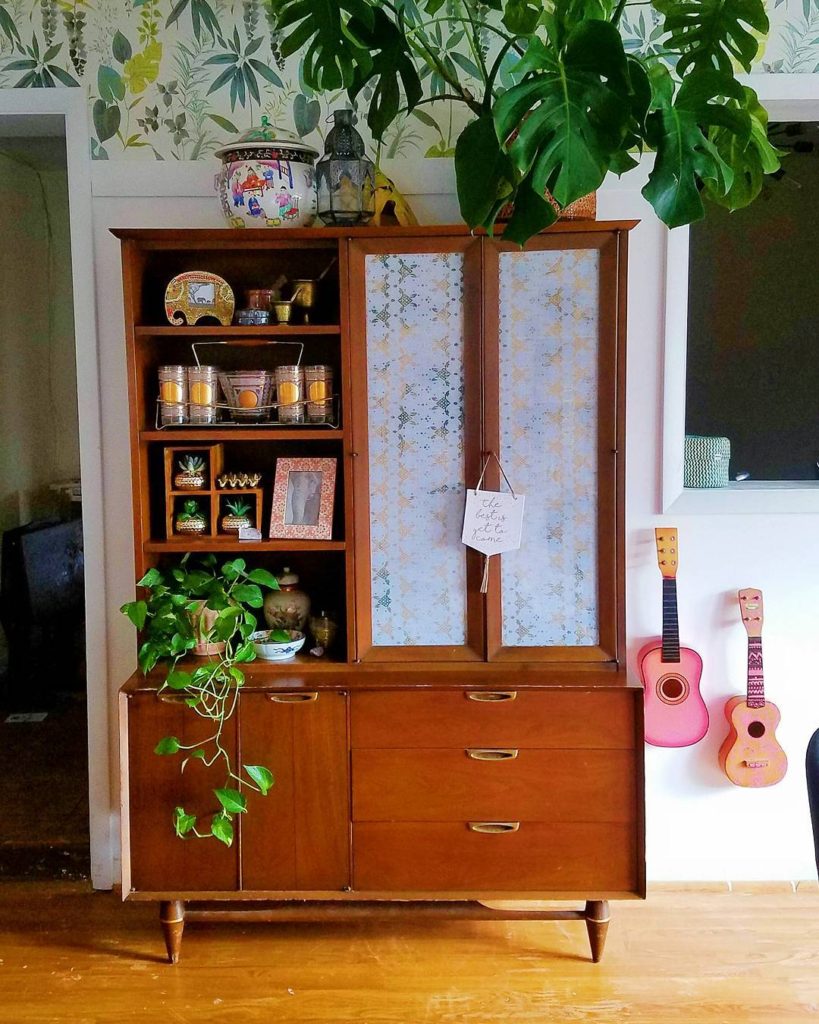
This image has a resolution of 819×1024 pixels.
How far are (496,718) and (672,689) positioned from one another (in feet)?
2.03

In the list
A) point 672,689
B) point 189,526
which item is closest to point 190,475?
point 189,526

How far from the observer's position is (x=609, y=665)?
2.33m

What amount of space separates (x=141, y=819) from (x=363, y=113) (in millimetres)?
1871

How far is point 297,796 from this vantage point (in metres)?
2.29

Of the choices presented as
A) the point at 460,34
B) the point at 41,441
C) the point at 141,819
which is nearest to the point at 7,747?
the point at 141,819

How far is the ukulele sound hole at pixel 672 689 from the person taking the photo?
2590mm

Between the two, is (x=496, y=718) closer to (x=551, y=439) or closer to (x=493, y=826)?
(x=493, y=826)

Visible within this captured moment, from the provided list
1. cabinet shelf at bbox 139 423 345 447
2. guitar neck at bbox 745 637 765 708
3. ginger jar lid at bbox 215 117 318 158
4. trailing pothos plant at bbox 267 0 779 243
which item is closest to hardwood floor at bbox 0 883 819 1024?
guitar neck at bbox 745 637 765 708

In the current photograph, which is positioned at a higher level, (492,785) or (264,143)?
(264,143)

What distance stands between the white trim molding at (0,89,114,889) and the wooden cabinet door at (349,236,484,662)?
782 mm

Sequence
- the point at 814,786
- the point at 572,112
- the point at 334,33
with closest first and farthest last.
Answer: the point at 814,786, the point at 572,112, the point at 334,33

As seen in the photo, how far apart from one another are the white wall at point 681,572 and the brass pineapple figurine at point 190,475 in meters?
0.28

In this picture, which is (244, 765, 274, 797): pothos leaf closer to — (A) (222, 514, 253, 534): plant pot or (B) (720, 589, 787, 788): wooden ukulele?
(A) (222, 514, 253, 534): plant pot

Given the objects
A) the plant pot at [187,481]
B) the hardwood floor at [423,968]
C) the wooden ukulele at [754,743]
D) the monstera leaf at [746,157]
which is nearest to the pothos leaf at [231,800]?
the hardwood floor at [423,968]
